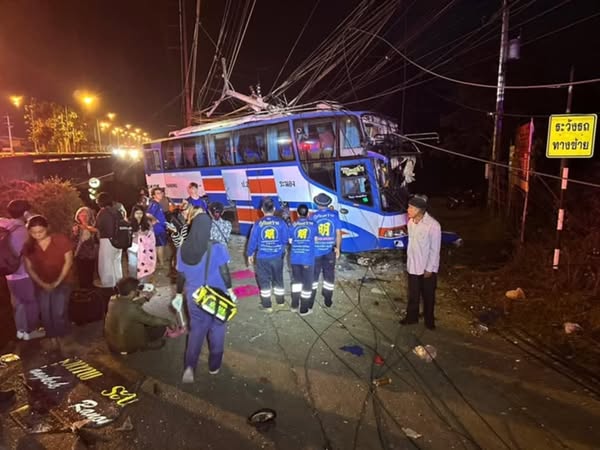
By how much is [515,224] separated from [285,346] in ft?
32.4

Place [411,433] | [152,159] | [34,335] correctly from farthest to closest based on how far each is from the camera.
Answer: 1. [152,159]
2. [34,335]
3. [411,433]

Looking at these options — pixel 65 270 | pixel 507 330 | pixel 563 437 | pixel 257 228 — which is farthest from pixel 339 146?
pixel 563 437

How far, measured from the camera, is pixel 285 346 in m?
5.25

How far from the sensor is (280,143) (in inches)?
406

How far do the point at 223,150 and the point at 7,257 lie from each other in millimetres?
7692

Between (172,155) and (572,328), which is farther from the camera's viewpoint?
(172,155)

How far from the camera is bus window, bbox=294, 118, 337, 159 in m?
9.47

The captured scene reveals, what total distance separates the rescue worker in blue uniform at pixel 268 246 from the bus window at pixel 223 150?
5.99 meters

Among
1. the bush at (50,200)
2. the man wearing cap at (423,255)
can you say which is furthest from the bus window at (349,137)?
the bush at (50,200)

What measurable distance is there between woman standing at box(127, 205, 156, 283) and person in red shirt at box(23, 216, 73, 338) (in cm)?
175

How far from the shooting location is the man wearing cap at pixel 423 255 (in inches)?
214

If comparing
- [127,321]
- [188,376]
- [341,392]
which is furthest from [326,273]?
[127,321]

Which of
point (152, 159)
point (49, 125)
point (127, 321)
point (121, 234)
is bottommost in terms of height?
point (127, 321)

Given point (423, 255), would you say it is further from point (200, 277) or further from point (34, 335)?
point (34, 335)
